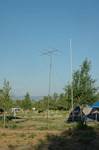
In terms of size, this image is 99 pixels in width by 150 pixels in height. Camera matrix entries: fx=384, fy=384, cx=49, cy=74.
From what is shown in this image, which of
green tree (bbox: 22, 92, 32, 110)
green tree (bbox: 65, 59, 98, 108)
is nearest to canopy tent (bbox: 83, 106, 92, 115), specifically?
green tree (bbox: 65, 59, 98, 108)

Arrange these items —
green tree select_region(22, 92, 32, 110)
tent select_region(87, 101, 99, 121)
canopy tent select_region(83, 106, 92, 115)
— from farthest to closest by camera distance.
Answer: green tree select_region(22, 92, 32, 110)
canopy tent select_region(83, 106, 92, 115)
tent select_region(87, 101, 99, 121)

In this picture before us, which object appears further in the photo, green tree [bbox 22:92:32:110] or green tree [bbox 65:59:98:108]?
green tree [bbox 22:92:32:110]

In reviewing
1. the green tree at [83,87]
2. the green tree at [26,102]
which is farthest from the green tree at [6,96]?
the green tree at [26,102]

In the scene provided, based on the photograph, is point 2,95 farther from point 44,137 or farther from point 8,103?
point 44,137

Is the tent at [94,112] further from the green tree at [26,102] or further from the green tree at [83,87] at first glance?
the green tree at [26,102]

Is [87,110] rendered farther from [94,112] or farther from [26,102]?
[26,102]

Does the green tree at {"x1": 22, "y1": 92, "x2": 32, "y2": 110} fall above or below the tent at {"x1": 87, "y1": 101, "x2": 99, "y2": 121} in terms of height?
above

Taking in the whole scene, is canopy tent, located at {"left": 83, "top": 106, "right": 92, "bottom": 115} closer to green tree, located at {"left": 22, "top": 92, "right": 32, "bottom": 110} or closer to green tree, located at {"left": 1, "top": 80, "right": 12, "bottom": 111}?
green tree, located at {"left": 1, "top": 80, "right": 12, "bottom": 111}

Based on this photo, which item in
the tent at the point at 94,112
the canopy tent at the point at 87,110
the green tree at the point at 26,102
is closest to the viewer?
the tent at the point at 94,112

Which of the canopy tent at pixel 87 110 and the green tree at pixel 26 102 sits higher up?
the green tree at pixel 26 102

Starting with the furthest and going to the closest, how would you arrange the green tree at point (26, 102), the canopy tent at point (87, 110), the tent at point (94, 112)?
1. the green tree at point (26, 102)
2. the canopy tent at point (87, 110)
3. the tent at point (94, 112)

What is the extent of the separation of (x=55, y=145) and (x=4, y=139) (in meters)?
4.42

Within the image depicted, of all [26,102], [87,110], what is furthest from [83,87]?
[26,102]

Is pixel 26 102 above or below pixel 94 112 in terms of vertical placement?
above
